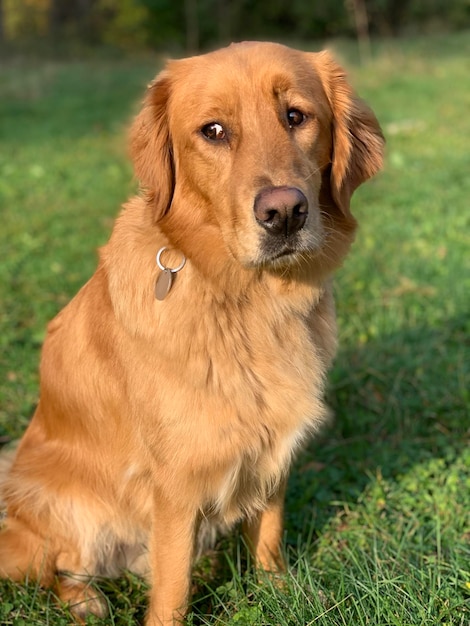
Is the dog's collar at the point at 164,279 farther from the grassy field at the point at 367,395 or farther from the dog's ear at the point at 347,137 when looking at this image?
the grassy field at the point at 367,395

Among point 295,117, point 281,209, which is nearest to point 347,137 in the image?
point 295,117

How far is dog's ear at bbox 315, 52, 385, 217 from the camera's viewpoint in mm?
2654

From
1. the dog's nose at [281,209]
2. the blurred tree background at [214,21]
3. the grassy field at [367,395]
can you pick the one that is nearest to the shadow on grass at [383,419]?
the grassy field at [367,395]

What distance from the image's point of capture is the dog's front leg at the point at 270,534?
9.46 feet

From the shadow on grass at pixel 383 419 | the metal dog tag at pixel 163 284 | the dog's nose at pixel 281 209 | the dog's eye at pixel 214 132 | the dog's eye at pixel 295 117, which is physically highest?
the dog's eye at pixel 295 117

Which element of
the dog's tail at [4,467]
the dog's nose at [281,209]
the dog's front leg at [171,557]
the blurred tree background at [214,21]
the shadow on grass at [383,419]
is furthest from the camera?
the blurred tree background at [214,21]

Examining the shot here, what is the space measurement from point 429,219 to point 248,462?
457 centimetres

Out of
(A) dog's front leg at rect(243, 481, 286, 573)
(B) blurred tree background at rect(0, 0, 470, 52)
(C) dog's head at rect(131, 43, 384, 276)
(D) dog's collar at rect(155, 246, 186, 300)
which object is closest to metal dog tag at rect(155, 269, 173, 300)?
(D) dog's collar at rect(155, 246, 186, 300)

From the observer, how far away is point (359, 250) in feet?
19.5

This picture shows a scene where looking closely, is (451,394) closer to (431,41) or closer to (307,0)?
(431,41)

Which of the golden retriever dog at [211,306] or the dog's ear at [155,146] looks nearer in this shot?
the golden retriever dog at [211,306]

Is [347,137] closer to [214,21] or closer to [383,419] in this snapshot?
[383,419]

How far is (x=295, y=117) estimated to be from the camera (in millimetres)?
2520

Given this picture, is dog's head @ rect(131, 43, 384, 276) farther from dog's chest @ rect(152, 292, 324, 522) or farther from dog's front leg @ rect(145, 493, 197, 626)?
dog's front leg @ rect(145, 493, 197, 626)
